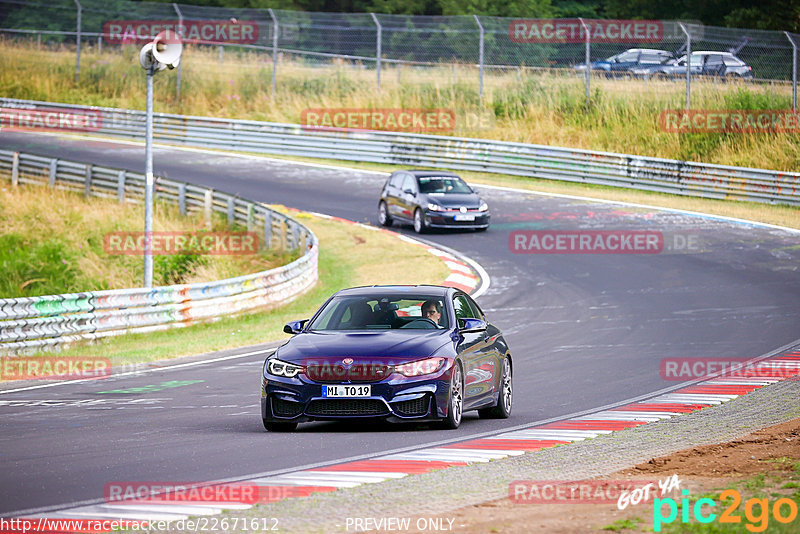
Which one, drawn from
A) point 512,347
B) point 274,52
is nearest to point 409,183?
point 512,347

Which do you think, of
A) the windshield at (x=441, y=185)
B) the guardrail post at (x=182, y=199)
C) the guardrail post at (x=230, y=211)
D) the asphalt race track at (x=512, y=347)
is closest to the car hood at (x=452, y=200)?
the windshield at (x=441, y=185)

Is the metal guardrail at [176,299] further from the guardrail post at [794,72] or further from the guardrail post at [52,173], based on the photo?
the guardrail post at [794,72]

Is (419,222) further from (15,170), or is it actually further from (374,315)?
(374,315)

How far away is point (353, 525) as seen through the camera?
22.2ft

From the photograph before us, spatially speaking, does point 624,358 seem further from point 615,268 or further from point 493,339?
point 615,268

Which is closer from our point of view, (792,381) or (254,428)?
(254,428)

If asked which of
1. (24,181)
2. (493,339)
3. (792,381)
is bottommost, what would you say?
(24,181)

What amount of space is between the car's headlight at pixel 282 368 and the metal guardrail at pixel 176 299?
7.34 meters

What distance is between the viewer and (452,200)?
3028 centimetres

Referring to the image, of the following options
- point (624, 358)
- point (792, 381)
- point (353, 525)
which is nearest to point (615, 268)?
point (624, 358)

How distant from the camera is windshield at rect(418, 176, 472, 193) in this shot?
3055 cm

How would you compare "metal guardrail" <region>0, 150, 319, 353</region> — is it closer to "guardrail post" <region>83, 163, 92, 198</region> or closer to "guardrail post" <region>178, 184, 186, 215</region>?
"guardrail post" <region>178, 184, 186, 215</region>

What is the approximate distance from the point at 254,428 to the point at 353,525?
456cm

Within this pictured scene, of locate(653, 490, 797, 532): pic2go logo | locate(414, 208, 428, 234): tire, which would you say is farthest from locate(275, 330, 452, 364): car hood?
locate(414, 208, 428, 234): tire
